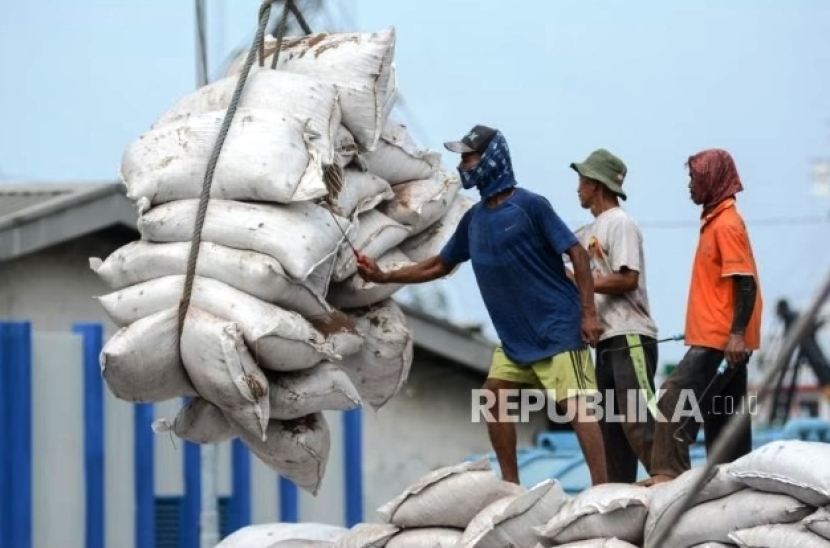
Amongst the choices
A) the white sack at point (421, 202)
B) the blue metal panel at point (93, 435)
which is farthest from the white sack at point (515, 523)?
the blue metal panel at point (93, 435)

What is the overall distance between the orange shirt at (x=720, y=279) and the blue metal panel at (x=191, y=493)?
24.3ft

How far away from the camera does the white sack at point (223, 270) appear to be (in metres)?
6.60

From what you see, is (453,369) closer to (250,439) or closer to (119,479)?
(119,479)

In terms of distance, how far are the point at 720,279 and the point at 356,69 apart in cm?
145

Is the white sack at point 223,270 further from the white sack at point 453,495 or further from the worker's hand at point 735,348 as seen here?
the worker's hand at point 735,348

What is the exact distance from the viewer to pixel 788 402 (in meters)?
18.0

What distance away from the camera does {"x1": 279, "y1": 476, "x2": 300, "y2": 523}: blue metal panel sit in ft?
48.1

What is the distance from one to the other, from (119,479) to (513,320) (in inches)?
265

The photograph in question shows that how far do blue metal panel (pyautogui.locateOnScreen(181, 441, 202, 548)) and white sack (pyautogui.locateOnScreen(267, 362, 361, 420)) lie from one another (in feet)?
22.9

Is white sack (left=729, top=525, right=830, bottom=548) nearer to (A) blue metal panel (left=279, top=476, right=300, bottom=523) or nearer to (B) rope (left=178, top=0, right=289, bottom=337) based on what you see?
(B) rope (left=178, top=0, right=289, bottom=337)

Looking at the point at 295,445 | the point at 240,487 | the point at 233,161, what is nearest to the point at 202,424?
the point at 295,445

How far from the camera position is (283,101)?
7.02 meters

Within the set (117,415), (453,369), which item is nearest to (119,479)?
(117,415)

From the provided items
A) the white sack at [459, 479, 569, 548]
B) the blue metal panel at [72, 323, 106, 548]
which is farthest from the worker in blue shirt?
the blue metal panel at [72, 323, 106, 548]
